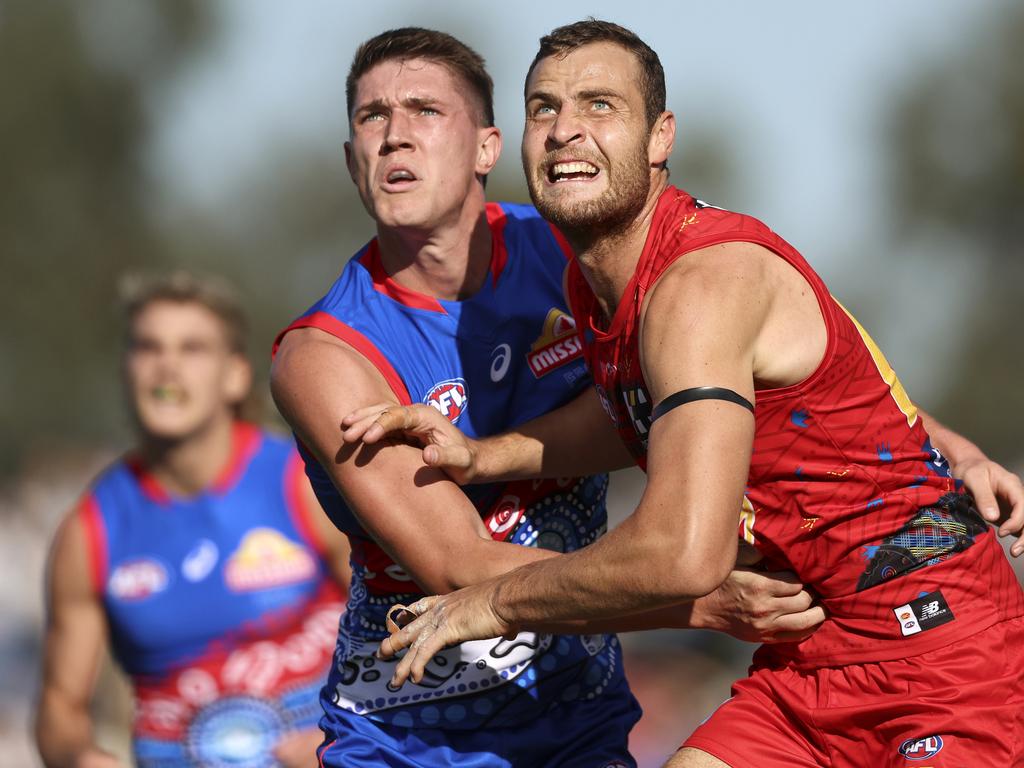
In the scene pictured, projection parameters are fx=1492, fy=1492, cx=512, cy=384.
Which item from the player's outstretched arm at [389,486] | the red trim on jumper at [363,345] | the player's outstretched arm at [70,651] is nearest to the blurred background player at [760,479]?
the player's outstretched arm at [389,486]

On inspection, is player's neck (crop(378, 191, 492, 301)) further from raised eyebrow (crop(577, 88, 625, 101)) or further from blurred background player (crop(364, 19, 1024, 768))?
raised eyebrow (crop(577, 88, 625, 101))

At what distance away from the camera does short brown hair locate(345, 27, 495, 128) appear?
4949 millimetres

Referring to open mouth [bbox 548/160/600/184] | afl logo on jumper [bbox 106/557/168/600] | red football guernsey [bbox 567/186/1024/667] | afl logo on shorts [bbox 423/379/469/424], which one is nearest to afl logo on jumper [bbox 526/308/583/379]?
afl logo on shorts [bbox 423/379/469/424]

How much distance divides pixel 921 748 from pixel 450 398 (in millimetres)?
1752

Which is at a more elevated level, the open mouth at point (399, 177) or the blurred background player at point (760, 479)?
the open mouth at point (399, 177)

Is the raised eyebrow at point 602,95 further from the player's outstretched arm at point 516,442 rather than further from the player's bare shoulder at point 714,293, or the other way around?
the player's outstretched arm at point 516,442

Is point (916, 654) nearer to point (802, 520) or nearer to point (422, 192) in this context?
point (802, 520)

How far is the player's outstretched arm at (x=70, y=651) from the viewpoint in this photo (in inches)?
259

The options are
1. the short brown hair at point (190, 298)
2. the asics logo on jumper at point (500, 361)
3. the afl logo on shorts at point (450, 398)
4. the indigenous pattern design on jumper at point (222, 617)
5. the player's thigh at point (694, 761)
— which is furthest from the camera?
the short brown hair at point (190, 298)

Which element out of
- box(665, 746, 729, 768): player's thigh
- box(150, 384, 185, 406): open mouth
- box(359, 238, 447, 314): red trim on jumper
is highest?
box(359, 238, 447, 314): red trim on jumper

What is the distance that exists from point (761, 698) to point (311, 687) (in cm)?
277

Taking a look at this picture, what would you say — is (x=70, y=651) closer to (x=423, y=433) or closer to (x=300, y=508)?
(x=300, y=508)

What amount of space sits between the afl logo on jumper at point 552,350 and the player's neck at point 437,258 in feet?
0.97

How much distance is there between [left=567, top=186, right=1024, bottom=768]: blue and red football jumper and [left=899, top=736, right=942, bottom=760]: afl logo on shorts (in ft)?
0.07
